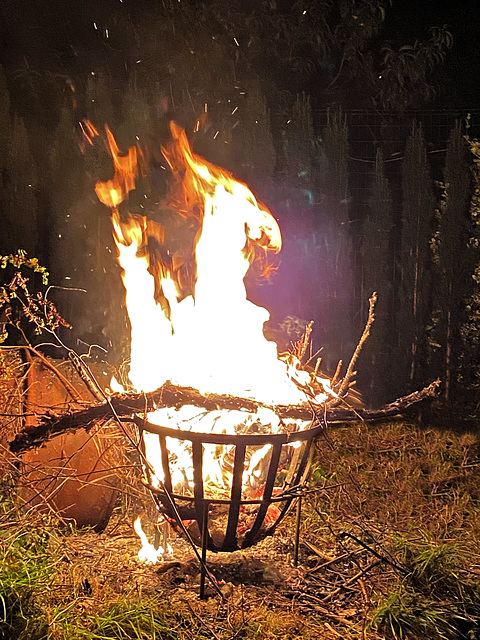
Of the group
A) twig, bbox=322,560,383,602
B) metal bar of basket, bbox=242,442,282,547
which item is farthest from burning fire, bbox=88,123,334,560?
twig, bbox=322,560,383,602

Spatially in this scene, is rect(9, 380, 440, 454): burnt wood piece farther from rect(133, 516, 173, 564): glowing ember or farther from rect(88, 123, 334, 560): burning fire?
rect(133, 516, 173, 564): glowing ember

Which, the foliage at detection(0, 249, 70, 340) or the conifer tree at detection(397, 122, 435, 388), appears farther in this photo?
the conifer tree at detection(397, 122, 435, 388)

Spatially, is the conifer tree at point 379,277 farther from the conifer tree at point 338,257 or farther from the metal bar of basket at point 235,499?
the metal bar of basket at point 235,499

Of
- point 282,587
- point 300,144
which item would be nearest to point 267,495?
point 282,587

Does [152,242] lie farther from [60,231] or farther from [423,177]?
[423,177]

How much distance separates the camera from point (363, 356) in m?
5.20

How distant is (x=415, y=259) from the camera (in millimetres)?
5121

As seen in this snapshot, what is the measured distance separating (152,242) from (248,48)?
1711 millimetres

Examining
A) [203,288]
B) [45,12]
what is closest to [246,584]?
[203,288]

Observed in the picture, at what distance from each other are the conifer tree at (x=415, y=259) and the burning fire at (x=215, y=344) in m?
2.03

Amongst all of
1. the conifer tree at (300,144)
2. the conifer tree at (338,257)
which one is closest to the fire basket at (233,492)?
the conifer tree at (338,257)

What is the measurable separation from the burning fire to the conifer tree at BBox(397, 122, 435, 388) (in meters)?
2.03

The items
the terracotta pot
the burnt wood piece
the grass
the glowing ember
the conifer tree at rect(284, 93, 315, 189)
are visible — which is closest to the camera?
the grass

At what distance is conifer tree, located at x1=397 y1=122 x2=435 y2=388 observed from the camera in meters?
5.06
